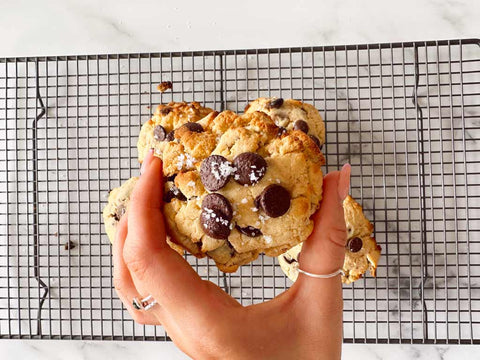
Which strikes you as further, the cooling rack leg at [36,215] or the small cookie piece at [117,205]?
the cooling rack leg at [36,215]

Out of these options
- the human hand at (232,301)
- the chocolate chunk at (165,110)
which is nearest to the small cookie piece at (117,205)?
the chocolate chunk at (165,110)

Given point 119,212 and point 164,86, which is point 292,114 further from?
point 119,212

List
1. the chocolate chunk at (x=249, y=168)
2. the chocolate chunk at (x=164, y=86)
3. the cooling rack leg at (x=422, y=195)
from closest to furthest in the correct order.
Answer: the chocolate chunk at (x=249, y=168)
the cooling rack leg at (x=422, y=195)
the chocolate chunk at (x=164, y=86)

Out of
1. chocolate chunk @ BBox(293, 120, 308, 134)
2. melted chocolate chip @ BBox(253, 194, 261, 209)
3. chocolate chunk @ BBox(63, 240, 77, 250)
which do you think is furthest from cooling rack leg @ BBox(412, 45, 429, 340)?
chocolate chunk @ BBox(63, 240, 77, 250)

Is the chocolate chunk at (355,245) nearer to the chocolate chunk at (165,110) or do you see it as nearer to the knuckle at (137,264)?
the chocolate chunk at (165,110)

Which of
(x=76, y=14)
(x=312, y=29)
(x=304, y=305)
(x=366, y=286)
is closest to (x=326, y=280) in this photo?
(x=304, y=305)
